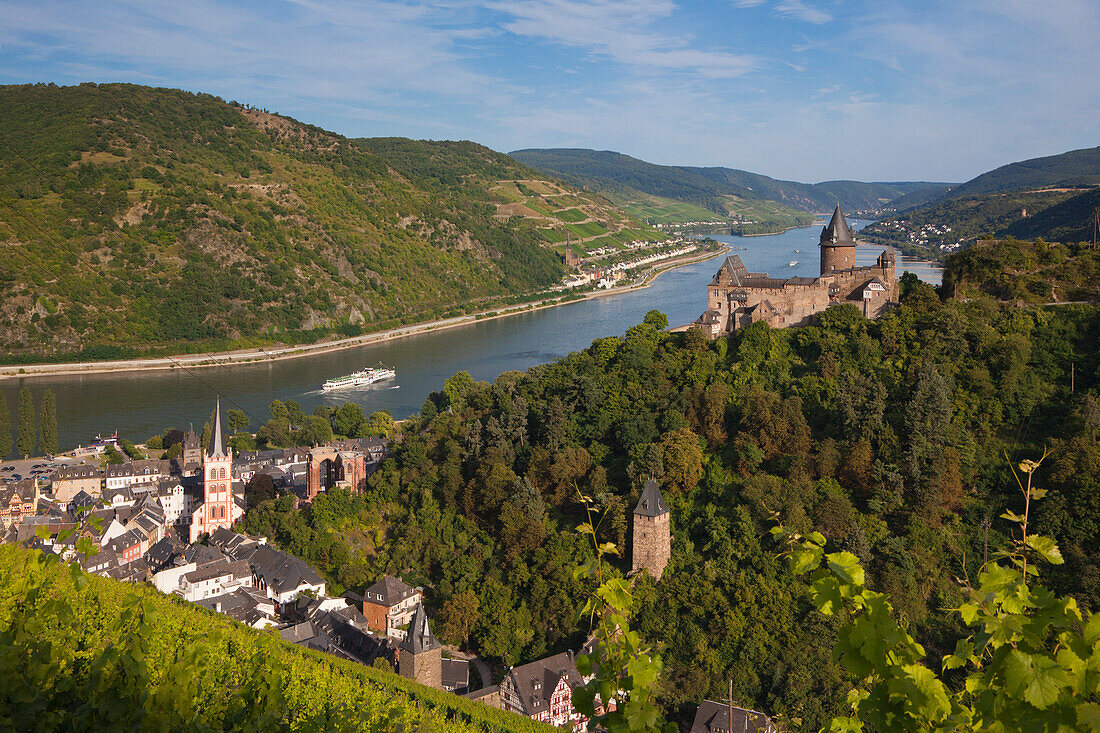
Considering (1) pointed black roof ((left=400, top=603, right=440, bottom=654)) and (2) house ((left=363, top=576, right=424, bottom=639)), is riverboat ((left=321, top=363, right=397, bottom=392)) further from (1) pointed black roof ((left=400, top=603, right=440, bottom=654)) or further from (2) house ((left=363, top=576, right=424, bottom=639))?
(1) pointed black roof ((left=400, top=603, right=440, bottom=654))

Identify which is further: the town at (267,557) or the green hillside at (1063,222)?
the green hillside at (1063,222)

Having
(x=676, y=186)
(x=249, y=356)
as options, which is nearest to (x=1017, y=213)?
(x=249, y=356)

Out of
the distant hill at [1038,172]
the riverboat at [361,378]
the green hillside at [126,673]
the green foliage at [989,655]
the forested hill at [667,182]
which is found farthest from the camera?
the forested hill at [667,182]

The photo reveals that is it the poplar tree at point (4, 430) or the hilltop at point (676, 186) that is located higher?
the hilltop at point (676, 186)

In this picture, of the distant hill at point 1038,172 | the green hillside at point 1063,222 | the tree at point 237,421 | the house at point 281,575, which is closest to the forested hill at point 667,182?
the distant hill at point 1038,172

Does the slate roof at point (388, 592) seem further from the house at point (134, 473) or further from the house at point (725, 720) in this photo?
the house at point (134, 473)

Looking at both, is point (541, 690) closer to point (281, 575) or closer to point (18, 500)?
point (281, 575)
